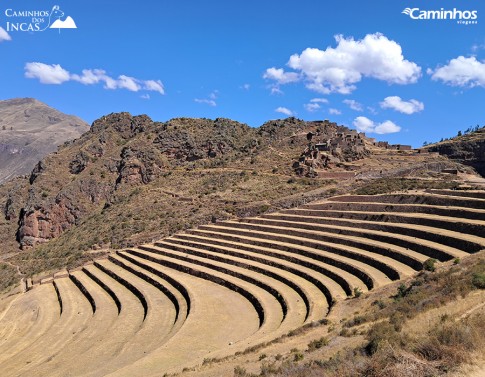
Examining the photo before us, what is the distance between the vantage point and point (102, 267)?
93.6ft

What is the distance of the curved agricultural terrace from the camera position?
13992 mm

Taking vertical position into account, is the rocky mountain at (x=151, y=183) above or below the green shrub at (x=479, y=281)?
above

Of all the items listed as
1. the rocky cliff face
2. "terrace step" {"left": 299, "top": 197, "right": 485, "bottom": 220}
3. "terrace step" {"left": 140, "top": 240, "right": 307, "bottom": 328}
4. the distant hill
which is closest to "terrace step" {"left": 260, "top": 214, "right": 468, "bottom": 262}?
"terrace step" {"left": 299, "top": 197, "right": 485, "bottom": 220}

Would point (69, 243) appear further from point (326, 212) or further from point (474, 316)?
point (474, 316)

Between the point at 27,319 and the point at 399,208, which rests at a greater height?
the point at 399,208

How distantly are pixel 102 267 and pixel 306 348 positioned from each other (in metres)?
22.4

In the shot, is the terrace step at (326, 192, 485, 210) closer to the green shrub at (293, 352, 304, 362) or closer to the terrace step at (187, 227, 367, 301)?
the terrace step at (187, 227, 367, 301)

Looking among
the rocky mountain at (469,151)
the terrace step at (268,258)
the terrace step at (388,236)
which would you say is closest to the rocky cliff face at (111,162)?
the terrace step at (268,258)

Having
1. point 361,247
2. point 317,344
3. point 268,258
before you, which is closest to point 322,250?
point 361,247

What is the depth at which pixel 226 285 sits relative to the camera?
66.9 feet

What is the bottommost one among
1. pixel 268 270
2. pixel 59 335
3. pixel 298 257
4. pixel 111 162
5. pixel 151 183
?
pixel 59 335

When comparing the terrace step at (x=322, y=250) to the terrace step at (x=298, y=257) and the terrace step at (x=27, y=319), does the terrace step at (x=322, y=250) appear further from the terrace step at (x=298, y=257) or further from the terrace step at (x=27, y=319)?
the terrace step at (x=27, y=319)

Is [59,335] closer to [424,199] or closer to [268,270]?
[268,270]

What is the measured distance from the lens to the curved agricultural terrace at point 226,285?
45.9 feet
